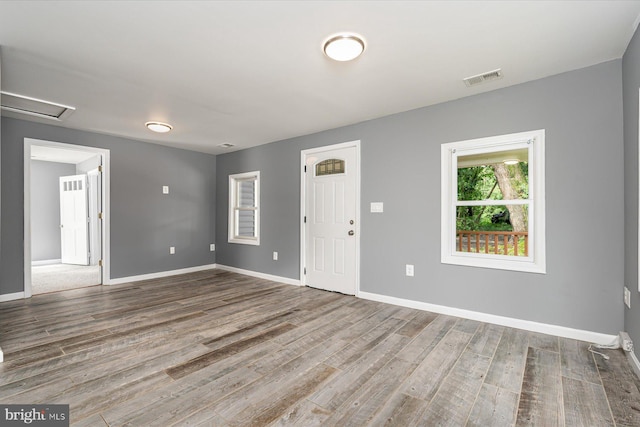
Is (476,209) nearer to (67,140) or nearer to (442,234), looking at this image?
(442,234)

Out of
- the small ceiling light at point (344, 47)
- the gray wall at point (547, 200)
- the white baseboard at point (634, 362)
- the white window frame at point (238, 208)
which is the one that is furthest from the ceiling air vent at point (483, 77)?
the white window frame at point (238, 208)

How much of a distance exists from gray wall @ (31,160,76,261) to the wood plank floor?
428 centimetres

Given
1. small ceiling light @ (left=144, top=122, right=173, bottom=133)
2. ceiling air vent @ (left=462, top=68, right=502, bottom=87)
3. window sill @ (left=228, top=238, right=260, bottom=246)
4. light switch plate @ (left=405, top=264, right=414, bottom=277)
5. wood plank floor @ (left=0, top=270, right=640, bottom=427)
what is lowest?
wood plank floor @ (left=0, top=270, right=640, bottom=427)

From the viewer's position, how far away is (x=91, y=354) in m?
2.38

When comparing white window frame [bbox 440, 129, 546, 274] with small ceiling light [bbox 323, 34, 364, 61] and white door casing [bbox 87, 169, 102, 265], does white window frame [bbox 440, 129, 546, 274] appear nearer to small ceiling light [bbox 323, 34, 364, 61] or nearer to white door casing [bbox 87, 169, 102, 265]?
small ceiling light [bbox 323, 34, 364, 61]

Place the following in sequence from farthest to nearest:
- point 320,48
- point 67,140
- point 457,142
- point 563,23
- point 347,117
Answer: point 67,140 < point 347,117 < point 457,142 < point 320,48 < point 563,23

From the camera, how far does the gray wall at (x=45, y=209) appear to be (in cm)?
668

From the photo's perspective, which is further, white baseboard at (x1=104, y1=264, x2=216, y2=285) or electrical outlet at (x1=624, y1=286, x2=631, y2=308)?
white baseboard at (x1=104, y1=264, x2=216, y2=285)

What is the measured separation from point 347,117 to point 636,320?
3334mm

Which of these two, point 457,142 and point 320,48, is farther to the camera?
point 457,142

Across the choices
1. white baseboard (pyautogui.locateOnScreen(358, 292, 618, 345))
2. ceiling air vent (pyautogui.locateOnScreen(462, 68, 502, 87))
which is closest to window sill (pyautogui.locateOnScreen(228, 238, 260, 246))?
white baseboard (pyautogui.locateOnScreen(358, 292, 618, 345))

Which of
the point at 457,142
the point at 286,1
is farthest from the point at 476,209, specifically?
the point at 286,1

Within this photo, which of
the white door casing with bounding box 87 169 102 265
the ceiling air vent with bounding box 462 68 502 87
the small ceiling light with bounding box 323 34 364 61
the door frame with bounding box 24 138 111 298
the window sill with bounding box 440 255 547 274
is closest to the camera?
the small ceiling light with bounding box 323 34 364 61

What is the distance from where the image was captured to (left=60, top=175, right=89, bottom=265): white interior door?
6328mm
